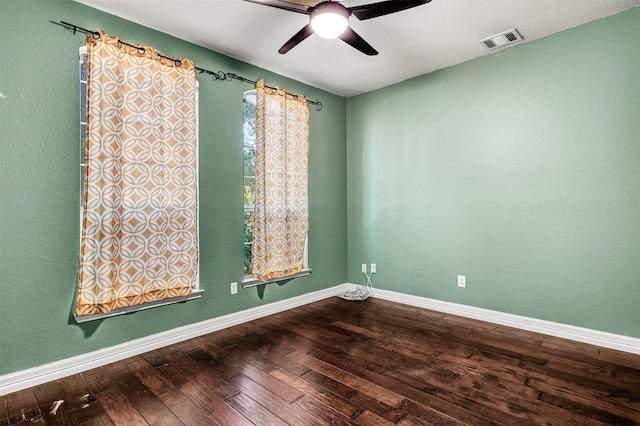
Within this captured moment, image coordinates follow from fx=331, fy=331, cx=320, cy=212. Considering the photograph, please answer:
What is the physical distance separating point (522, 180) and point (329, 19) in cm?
231

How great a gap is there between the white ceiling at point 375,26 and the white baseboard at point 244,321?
8.09 ft

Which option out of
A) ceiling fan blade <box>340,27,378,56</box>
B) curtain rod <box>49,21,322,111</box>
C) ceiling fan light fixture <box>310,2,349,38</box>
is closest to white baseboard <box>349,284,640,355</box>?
ceiling fan blade <box>340,27,378,56</box>

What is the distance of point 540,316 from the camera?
3018mm

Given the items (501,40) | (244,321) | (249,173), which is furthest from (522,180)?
(244,321)

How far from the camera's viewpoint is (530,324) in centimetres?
306

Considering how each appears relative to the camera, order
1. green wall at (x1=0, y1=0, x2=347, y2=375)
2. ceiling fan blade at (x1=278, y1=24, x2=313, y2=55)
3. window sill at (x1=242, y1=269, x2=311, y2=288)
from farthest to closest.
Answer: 1. window sill at (x1=242, y1=269, x2=311, y2=288)
2. ceiling fan blade at (x1=278, y1=24, x2=313, y2=55)
3. green wall at (x1=0, y1=0, x2=347, y2=375)

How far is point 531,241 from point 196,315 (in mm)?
3157

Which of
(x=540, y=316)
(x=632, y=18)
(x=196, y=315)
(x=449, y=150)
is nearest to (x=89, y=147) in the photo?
(x=196, y=315)

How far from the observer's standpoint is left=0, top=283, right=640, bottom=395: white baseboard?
2.20m

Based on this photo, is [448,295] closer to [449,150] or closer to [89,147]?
[449,150]

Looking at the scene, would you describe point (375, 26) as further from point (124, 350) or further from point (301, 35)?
point (124, 350)

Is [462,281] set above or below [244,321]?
above

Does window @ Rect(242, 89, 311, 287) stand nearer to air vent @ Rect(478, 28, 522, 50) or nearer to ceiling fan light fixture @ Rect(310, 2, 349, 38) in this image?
ceiling fan light fixture @ Rect(310, 2, 349, 38)

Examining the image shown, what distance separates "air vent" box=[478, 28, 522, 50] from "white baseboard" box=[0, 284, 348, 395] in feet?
10.7
